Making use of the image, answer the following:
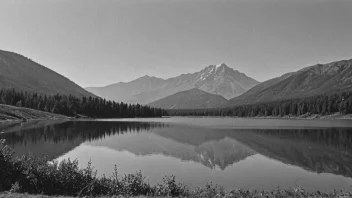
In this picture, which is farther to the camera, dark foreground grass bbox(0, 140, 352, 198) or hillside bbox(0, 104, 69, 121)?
hillside bbox(0, 104, 69, 121)

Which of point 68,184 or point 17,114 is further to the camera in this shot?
point 17,114

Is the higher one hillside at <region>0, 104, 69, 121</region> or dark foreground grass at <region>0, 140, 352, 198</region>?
hillside at <region>0, 104, 69, 121</region>

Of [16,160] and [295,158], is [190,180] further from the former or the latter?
[295,158]

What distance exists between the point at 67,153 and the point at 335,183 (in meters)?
37.2

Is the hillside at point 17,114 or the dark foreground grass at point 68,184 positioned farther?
the hillside at point 17,114

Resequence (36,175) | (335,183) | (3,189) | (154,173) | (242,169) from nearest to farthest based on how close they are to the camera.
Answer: (3,189)
(36,175)
(335,183)
(154,173)
(242,169)

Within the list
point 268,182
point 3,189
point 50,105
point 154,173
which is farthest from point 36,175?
point 50,105

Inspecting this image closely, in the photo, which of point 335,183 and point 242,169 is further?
point 242,169

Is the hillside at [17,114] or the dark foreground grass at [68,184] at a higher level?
the hillside at [17,114]

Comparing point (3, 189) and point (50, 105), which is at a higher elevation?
point (50, 105)

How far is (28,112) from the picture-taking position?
145000 millimetres

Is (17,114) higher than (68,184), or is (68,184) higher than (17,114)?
(17,114)

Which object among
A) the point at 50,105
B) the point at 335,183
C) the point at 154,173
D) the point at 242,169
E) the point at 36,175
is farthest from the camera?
the point at 50,105

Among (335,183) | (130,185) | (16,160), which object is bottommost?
(335,183)
